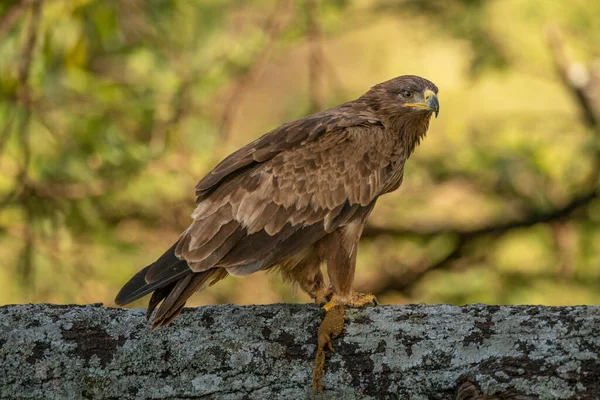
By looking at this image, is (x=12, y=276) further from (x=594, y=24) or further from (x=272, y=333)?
(x=594, y=24)

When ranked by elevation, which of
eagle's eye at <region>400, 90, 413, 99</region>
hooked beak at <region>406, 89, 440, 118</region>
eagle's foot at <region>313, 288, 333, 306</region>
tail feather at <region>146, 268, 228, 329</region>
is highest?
eagle's eye at <region>400, 90, 413, 99</region>

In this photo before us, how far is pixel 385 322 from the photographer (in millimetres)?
3664

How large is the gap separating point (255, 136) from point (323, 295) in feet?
14.6

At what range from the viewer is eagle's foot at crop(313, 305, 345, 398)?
137 inches

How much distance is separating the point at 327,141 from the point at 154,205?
4.22m

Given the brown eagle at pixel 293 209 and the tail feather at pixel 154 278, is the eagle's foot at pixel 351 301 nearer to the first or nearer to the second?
the brown eagle at pixel 293 209

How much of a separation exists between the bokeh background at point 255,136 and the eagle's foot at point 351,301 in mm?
3195

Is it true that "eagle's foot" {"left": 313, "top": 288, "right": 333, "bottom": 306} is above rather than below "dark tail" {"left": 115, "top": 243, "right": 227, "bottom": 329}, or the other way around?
above

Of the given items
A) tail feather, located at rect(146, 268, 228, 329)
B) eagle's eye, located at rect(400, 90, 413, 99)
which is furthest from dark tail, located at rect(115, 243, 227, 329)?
eagle's eye, located at rect(400, 90, 413, 99)

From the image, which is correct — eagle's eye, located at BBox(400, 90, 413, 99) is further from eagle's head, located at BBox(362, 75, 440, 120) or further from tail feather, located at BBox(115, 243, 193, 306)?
tail feather, located at BBox(115, 243, 193, 306)

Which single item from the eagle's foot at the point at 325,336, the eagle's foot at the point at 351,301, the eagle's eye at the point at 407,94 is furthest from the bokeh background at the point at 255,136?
the eagle's foot at the point at 325,336

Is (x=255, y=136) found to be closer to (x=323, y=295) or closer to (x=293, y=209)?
(x=293, y=209)

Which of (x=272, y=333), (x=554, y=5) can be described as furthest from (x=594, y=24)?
(x=272, y=333)

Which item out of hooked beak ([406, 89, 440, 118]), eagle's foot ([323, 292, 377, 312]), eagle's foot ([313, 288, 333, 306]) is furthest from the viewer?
hooked beak ([406, 89, 440, 118])
